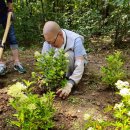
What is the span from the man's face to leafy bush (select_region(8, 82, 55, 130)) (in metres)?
0.93

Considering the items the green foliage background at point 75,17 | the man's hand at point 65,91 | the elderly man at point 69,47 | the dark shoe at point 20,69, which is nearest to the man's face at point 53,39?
the elderly man at point 69,47

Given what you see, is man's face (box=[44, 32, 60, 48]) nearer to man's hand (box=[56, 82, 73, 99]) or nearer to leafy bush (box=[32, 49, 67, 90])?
leafy bush (box=[32, 49, 67, 90])

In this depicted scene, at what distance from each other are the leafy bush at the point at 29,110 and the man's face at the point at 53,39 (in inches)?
36.7

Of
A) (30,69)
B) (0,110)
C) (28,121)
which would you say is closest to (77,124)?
(28,121)

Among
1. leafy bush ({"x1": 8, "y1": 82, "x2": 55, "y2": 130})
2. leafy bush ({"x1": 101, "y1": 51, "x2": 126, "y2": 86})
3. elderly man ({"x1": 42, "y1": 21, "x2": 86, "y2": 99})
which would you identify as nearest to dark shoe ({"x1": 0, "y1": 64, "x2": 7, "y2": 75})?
elderly man ({"x1": 42, "y1": 21, "x2": 86, "y2": 99})

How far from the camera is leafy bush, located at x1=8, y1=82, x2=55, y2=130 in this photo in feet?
8.96

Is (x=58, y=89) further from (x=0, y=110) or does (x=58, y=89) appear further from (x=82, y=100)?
(x=0, y=110)

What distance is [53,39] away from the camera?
3.84 meters

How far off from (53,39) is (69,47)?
262mm

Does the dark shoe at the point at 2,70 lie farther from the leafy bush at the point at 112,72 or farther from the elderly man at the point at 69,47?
the leafy bush at the point at 112,72

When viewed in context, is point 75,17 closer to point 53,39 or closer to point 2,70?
point 2,70

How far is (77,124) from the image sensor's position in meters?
3.28

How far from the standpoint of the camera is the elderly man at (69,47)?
12.4ft

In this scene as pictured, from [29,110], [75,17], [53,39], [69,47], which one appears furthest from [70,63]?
[75,17]
